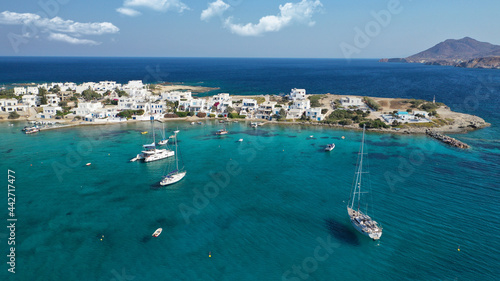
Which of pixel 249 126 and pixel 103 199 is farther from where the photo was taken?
pixel 249 126

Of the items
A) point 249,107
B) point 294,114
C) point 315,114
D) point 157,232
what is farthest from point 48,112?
point 315,114

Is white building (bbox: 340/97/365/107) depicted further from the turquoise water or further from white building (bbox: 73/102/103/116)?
white building (bbox: 73/102/103/116)

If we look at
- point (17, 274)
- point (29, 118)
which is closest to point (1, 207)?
point (17, 274)

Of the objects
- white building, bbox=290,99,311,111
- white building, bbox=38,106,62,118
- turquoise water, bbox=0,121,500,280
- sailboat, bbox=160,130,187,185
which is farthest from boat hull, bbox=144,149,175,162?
white building, bbox=38,106,62,118

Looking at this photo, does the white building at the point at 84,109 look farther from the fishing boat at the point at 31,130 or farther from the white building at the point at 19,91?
the white building at the point at 19,91

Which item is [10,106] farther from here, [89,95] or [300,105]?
[300,105]

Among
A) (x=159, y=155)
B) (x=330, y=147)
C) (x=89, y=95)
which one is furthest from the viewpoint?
(x=89, y=95)

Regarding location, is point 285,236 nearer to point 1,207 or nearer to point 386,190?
point 386,190

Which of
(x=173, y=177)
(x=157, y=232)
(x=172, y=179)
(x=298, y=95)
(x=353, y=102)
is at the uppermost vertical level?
(x=298, y=95)
